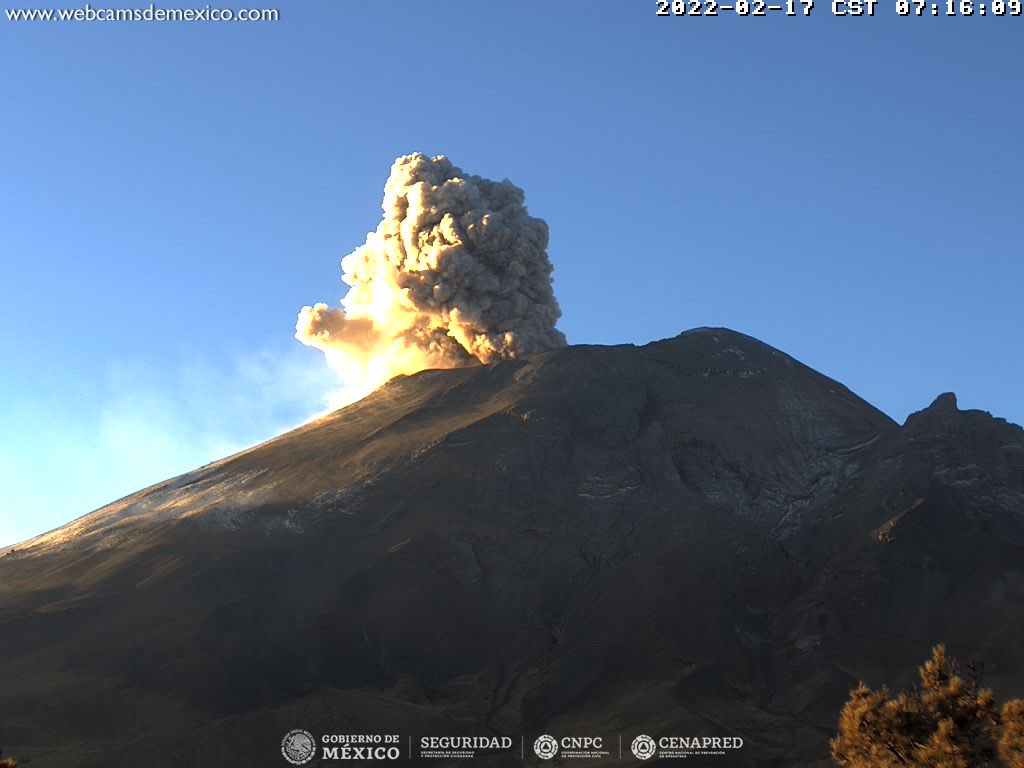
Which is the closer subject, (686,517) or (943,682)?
(943,682)

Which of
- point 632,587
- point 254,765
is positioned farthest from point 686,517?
point 254,765

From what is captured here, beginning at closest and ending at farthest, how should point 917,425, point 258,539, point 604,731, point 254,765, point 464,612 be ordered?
1. point 254,765
2. point 604,731
3. point 464,612
4. point 258,539
5. point 917,425

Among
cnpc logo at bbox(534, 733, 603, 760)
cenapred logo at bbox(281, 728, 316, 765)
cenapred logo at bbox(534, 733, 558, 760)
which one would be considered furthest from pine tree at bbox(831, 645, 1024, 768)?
cenapred logo at bbox(281, 728, 316, 765)

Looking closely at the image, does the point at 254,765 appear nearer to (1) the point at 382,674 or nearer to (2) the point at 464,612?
(1) the point at 382,674

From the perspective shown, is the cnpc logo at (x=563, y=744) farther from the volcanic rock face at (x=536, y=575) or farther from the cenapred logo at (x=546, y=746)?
the volcanic rock face at (x=536, y=575)

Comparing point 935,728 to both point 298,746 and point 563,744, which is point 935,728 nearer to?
point 563,744

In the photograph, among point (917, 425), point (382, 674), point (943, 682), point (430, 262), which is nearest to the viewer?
point (943, 682)

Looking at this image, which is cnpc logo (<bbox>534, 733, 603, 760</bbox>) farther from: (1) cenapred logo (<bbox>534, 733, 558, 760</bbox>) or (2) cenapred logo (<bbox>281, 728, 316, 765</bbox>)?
(2) cenapred logo (<bbox>281, 728, 316, 765</bbox>)
